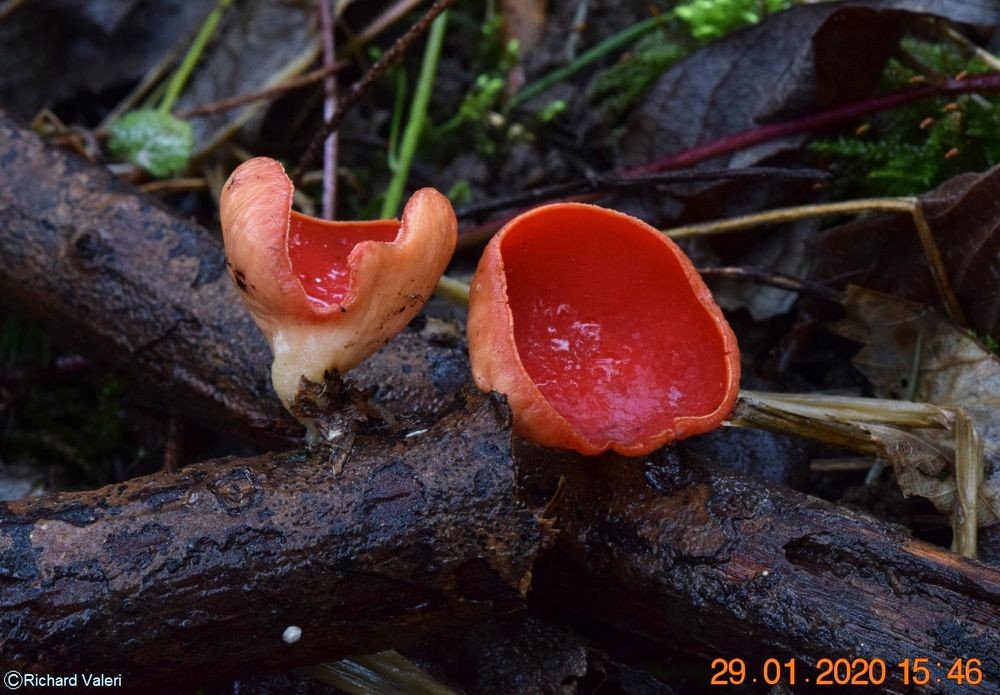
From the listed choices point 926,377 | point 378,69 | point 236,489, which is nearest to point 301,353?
point 236,489

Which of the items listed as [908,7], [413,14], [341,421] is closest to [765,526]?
[341,421]

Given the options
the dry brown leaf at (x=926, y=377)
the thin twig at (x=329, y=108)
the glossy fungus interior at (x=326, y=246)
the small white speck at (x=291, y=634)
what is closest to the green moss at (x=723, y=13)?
the dry brown leaf at (x=926, y=377)

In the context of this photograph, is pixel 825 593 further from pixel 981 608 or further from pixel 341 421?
pixel 341 421

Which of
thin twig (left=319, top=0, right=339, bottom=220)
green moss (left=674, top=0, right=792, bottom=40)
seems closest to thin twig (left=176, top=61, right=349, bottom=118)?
thin twig (left=319, top=0, right=339, bottom=220)

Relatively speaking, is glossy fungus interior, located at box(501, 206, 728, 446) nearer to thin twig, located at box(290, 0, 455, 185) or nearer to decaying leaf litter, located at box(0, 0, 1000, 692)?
decaying leaf litter, located at box(0, 0, 1000, 692)

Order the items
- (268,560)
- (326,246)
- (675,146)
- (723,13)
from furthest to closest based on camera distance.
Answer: (723,13) < (675,146) < (326,246) < (268,560)

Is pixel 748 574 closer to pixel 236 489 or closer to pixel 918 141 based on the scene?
pixel 236 489

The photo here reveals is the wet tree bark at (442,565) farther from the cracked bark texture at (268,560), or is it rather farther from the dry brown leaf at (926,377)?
the dry brown leaf at (926,377)
